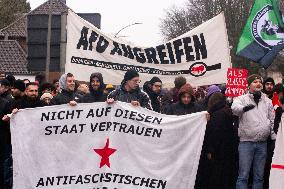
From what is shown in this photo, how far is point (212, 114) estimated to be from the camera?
370 inches

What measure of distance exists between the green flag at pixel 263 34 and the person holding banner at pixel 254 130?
83.7 inches

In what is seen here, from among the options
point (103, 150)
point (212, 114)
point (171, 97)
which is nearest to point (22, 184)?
point (103, 150)

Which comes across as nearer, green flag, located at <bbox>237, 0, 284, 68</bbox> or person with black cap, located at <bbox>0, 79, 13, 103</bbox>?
person with black cap, located at <bbox>0, 79, 13, 103</bbox>

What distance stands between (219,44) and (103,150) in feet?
13.9

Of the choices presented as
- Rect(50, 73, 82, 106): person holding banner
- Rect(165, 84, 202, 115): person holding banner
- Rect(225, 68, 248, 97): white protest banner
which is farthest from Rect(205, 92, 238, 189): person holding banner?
Rect(225, 68, 248, 97): white protest banner

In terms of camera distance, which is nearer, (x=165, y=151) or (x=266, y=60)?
(x=165, y=151)

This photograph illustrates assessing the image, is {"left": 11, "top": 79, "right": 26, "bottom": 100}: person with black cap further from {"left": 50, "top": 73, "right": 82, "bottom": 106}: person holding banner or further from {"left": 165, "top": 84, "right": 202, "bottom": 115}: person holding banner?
{"left": 165, "top": 84, "right": 202, "bottom": 115}: person holding banner

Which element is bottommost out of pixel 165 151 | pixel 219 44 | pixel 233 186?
pixel 233 186

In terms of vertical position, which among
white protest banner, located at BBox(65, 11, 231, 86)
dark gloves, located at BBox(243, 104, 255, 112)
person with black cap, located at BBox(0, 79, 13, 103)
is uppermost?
white protest banner, located at BBox(65, 11, 231, 86)

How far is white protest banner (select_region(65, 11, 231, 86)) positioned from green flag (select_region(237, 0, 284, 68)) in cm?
46

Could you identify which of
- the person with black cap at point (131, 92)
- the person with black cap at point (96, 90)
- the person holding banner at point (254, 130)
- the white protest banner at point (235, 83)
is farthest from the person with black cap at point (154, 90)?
the white protest banner at point (235, 83)

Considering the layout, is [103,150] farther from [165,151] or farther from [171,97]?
[171,97]

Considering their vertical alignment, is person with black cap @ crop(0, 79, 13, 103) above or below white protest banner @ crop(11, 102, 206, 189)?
above

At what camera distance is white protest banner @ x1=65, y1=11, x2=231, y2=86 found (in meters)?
11.6
